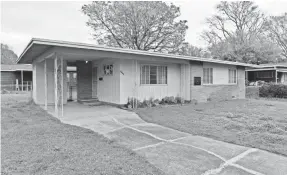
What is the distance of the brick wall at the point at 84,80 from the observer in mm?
11031

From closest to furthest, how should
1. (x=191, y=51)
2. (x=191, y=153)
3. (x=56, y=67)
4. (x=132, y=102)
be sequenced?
(x=191, y=153) → (x=56, y=67) → (x=132, y=102) → (x=191, y=51)

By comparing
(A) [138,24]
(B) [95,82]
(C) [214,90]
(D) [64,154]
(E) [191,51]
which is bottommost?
(D) [64,154]

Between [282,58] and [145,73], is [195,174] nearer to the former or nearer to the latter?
[145,73]

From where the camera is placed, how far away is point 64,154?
3266 mm

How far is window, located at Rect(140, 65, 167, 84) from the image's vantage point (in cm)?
990

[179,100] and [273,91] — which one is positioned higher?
[273,91]

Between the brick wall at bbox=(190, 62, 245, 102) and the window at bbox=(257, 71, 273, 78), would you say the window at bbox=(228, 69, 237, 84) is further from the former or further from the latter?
the window at bbox=(257, 71, 273, 78)

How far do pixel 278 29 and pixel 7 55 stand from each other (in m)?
51.4

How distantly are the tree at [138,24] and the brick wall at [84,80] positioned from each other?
1096 centimetres

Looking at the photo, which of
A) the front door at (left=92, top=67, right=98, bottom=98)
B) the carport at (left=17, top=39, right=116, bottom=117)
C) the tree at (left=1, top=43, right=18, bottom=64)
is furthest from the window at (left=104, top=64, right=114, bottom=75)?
the tree at (left=1, top=43, right=18, bottom=64)

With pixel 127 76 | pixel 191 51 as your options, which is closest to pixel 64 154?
pixel 127 76

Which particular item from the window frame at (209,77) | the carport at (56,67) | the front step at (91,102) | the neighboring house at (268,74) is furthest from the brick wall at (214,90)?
the neighboring house at (268,74)

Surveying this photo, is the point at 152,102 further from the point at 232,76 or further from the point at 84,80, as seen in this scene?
the point at 232,76

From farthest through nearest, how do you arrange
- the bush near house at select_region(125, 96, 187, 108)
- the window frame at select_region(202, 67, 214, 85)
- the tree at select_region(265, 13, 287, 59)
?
the tree at select_region(265, 13, 287, 59) < the window frame at select_region(202, 67, 214, 85) < the bush near house at select_region(125, 96, 187, 108)
